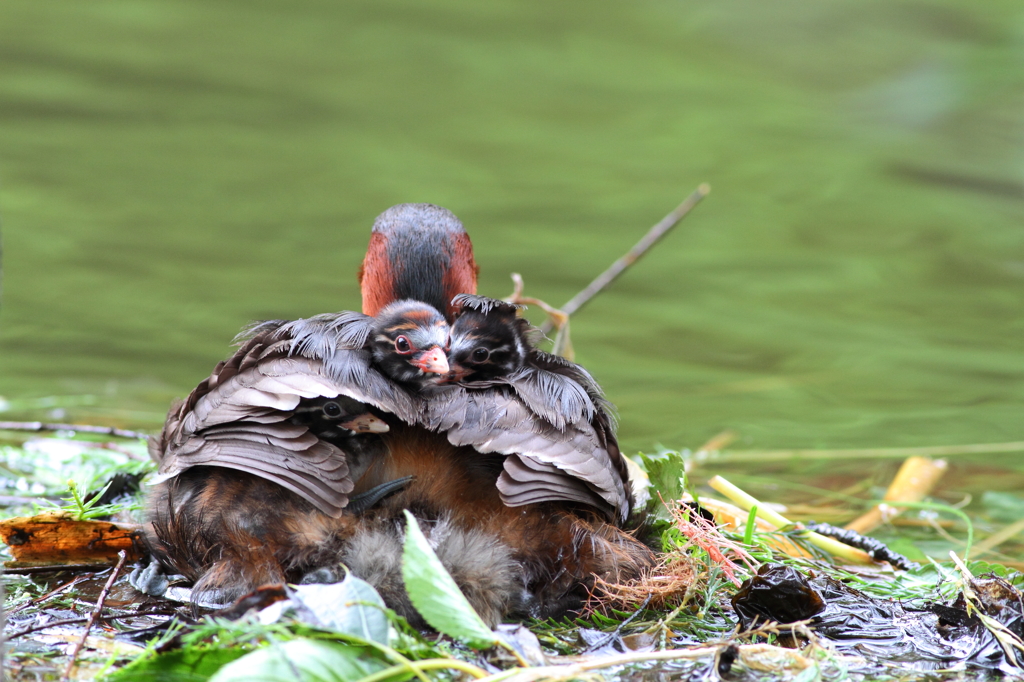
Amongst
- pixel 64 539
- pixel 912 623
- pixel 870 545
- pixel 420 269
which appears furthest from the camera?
pixel 420 269

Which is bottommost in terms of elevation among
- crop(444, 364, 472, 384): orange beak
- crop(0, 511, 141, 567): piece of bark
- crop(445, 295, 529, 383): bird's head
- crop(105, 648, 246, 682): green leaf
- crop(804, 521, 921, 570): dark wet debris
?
crop(804, 521, 921, 570): dark wet debris

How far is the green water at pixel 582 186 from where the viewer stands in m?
6.59

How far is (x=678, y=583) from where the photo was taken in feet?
10.2

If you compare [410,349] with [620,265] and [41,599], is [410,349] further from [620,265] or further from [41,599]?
[620,265]

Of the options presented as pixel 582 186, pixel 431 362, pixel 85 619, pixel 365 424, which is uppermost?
pixel 431 362

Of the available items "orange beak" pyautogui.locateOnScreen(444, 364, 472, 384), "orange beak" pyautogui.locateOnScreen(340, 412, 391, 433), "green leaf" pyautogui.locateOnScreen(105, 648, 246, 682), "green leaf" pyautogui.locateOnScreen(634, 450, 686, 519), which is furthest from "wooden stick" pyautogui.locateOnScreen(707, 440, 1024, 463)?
"green leaf" pyautogui.locateOnScreen(105, 648, 246, 682)

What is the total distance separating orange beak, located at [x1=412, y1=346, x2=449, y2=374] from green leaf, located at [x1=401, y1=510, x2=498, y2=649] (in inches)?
26.8

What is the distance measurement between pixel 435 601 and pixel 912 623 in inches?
55.1

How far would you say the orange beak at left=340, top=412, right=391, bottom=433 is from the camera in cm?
298

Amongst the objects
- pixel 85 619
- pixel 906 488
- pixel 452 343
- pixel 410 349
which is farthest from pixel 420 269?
pixel 906 488

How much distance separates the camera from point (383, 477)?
305 cm

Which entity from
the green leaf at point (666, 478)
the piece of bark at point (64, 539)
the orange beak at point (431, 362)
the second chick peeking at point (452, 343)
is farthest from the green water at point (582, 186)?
the orange beak at point (431, 362)

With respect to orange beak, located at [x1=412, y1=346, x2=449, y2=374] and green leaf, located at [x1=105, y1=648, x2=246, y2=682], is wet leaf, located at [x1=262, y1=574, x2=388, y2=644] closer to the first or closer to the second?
green leaf, located at [x1=105, y1=648, x2=246, y2=682]

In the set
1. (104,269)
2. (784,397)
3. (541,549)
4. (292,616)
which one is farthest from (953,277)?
(292,616)
